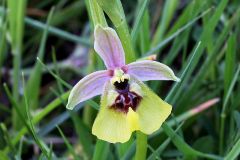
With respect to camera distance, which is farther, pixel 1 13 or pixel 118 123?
pixel 1 13

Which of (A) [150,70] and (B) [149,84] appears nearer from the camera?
(A) [150,70]

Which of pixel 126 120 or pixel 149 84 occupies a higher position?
pixel 126 120

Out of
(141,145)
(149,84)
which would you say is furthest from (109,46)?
(149,84)

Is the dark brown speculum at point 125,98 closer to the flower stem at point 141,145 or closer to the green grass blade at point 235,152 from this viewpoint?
Result: the flower stem at point 141,145

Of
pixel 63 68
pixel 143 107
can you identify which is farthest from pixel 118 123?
pixel 63 68

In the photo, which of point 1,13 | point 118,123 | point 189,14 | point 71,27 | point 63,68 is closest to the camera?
point 118,123

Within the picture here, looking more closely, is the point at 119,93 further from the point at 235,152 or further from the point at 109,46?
the point at 235,152

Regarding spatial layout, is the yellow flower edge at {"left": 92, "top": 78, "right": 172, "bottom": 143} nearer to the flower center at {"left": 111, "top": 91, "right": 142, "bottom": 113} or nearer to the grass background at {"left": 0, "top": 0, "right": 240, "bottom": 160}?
the flower center at {"left": 111, "top": 91, "right": 142, "bottom": 113}

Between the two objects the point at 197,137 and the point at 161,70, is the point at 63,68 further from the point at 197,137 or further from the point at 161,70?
A: the point at 161,70

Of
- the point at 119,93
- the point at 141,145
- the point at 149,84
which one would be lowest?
the point at 149,84
